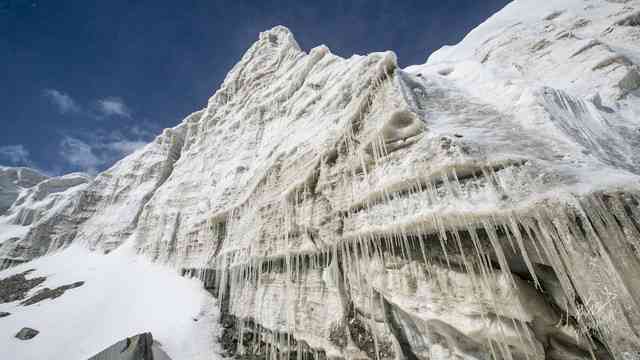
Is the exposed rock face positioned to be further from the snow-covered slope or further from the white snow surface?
the snow-covered slope

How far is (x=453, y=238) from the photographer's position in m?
5.11

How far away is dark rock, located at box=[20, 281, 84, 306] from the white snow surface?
43cm

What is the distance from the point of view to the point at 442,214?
15.7 feet

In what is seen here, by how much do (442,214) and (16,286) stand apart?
27205 mm

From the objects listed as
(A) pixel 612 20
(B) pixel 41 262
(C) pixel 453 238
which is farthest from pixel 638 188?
(B) pixel 41 262

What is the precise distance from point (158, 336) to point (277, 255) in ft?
17.8

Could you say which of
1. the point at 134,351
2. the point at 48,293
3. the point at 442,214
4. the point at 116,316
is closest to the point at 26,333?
the point at 116,316

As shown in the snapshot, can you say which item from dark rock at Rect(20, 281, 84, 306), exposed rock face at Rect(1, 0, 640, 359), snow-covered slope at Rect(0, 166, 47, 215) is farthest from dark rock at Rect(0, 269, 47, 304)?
snow-covered slope at Rect(0, 166, 47, 215)

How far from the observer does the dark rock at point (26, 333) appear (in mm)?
10109

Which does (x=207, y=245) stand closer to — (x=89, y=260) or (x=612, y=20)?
(x=89, y=260)

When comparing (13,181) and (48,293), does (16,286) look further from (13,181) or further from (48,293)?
(13,181)

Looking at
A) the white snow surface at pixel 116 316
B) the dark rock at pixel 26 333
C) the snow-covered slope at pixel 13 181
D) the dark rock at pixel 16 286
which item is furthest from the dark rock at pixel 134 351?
the snow-covered slope at pixel 13 181

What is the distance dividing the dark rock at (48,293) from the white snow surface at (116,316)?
0.43m

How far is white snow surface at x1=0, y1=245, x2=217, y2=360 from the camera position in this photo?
9.38m
